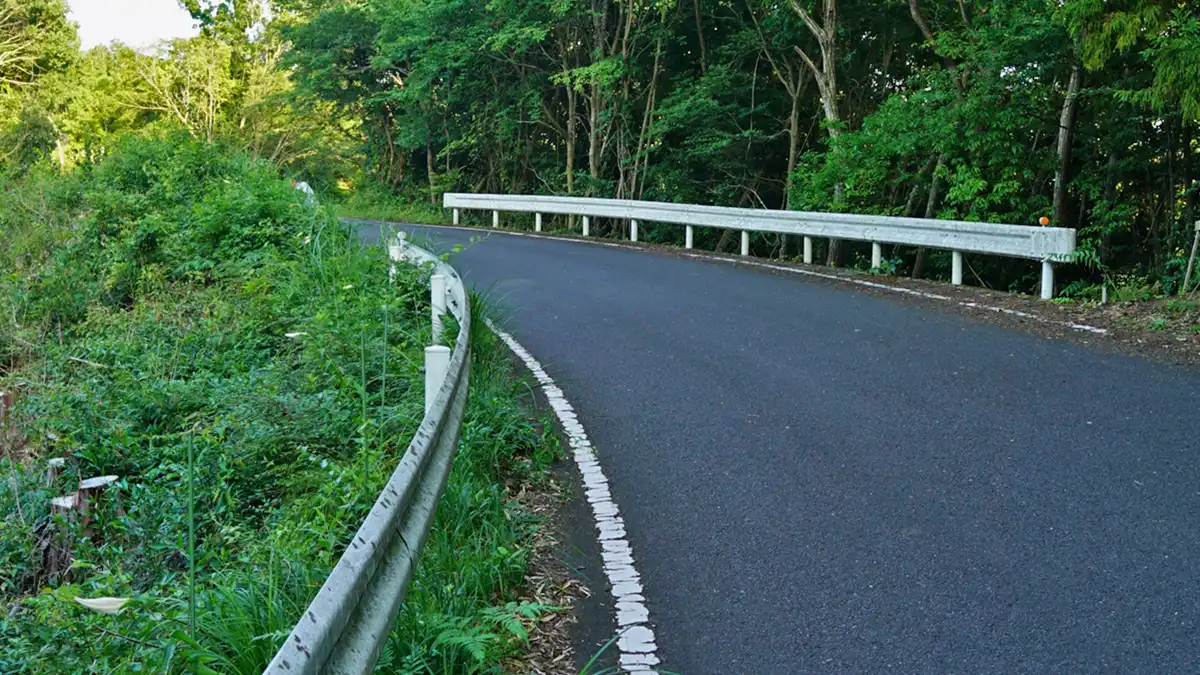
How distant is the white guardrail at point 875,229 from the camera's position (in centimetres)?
1314

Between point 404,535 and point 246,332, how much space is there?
7.40m

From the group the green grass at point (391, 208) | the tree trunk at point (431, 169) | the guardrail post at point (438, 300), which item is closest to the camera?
the guardrail post at point (438, 300)

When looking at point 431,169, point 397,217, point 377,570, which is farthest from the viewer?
point 431,169

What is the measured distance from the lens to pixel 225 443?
725 centimetres

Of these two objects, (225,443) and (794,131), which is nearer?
(225,443)

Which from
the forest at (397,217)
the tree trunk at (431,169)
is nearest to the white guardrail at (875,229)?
the forest at (397,217)

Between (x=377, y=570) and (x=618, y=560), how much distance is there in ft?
6.89

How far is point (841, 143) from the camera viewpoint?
19.8 meters

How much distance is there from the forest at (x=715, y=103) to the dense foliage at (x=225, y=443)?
5.79 meters

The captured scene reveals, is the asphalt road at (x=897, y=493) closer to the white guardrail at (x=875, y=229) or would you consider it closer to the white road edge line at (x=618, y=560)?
the white road edge line at (x=618, y=560)

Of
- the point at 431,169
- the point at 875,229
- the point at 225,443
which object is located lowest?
the point at 225,443

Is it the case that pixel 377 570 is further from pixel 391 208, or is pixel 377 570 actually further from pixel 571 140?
A: pixel 391 208

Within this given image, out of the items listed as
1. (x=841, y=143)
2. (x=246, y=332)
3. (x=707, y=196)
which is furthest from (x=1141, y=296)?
(x=707, y=196)

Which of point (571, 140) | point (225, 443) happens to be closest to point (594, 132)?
point (571, 140)
